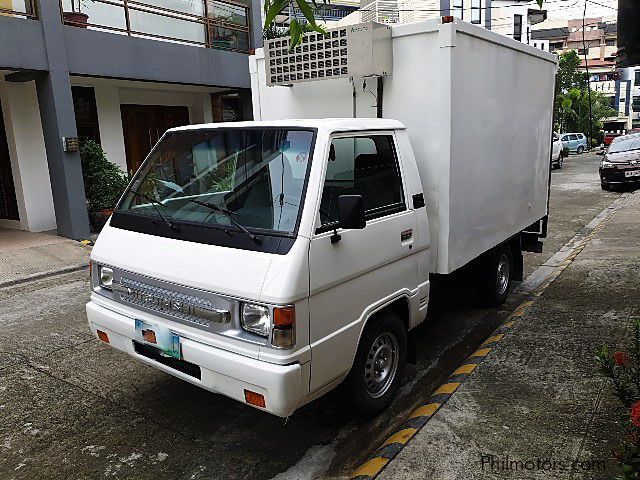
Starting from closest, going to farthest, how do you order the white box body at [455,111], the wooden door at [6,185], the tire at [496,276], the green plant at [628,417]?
1. the green plant at [628,417]
2. the white box body at [455,111]
3. the tire at [496,276]
4. the wooden door at [6,185]

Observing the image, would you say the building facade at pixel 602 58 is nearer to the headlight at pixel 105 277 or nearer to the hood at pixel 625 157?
the hood at pixel 625 157

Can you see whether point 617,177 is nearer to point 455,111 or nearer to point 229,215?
point 455,111

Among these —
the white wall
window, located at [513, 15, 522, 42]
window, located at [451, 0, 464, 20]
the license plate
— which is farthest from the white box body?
window, located at [513, 15, 522, 42]

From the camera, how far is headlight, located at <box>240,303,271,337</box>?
286 cm

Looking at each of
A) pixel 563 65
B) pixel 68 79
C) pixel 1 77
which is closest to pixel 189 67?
pixel 68 79

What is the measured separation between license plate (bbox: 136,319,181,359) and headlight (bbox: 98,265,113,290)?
432 millimetres

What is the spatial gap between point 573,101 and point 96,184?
42294 millimetres

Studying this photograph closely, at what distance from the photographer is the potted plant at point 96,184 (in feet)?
34.1

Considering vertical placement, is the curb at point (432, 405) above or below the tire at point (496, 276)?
below

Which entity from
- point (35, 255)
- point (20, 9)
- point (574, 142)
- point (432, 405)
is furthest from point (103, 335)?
point (574, 142)

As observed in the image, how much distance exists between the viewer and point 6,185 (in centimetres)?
1074

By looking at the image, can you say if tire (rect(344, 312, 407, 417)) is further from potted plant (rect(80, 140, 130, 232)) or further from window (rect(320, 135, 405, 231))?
potted plant (rect(80, 140, 130, 232))

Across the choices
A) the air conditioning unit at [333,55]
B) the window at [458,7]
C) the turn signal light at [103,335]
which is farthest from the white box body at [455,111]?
the window at [458,7]

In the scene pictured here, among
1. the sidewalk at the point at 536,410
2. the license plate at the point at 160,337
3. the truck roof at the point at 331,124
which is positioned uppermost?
the truck roof at the point at 331,124
